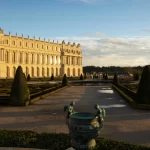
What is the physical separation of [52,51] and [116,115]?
70075 mm

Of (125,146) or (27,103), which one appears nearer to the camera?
(125,146)

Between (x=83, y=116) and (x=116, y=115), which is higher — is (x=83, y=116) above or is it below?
above

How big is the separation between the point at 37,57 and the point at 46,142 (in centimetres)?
6878

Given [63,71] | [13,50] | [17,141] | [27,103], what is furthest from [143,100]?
[63,71]

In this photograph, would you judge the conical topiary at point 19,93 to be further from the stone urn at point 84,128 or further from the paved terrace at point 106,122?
the stone urn at point 84,128

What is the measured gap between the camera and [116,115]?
11.4 meters

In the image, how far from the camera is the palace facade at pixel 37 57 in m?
62.9

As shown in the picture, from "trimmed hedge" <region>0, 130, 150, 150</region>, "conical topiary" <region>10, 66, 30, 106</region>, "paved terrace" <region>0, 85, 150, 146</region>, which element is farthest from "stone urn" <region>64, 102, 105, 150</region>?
"conical topiary" <region>10, 66, 30, 106</region>

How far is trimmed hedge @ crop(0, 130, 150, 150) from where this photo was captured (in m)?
6.35

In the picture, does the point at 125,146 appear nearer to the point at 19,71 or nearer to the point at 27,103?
the point at 27,103

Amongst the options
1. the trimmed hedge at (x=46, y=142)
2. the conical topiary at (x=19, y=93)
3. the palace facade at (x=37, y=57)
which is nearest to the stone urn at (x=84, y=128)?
the trimmed hedge at (x=46, y=142)

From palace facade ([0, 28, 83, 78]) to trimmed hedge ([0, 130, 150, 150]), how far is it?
55708mm

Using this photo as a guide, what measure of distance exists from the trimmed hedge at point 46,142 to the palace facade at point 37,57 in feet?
183

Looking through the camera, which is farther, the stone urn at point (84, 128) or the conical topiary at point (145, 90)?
the conical topiary at point (145, 90)
